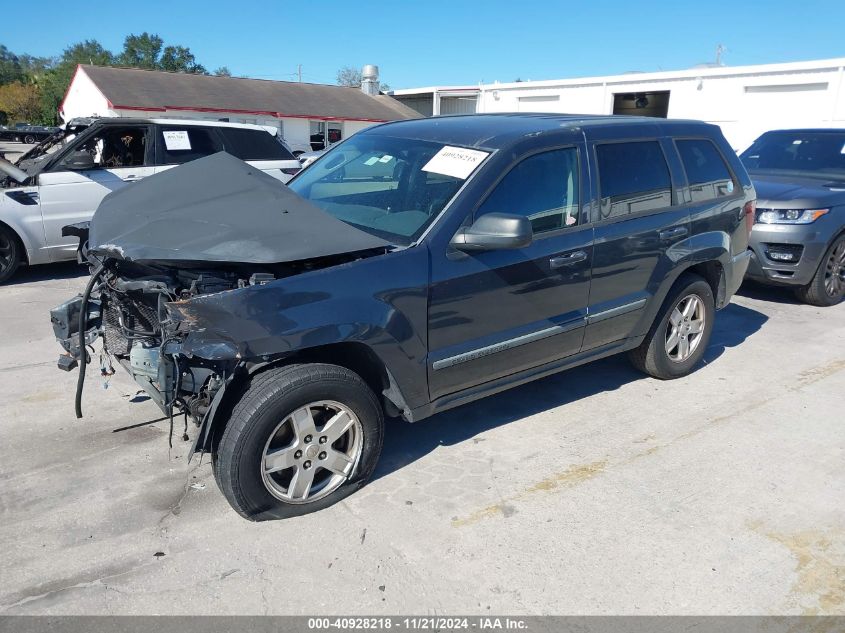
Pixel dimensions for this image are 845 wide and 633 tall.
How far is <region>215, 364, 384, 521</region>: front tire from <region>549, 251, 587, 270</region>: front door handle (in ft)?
4.42

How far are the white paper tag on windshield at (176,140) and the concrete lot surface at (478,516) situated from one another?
398 centimetres

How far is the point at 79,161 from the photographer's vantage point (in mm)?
7320

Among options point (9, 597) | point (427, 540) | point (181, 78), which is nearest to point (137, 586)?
point (9, 597)

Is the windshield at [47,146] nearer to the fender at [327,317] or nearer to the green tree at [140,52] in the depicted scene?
the fender at [327,317]

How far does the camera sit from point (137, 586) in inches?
108

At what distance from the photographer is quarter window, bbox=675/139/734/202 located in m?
4.77

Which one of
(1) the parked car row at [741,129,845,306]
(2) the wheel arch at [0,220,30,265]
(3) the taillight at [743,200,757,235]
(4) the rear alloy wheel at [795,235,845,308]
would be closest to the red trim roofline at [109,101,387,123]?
(2) the wheel arch at [0,220,30,265]

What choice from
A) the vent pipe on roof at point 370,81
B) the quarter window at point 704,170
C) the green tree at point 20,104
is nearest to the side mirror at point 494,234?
the quarter window at point 704,170

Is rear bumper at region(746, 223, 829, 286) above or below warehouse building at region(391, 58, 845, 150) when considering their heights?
below

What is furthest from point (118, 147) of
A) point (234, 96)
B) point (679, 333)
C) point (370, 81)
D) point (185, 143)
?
point (370, 81)

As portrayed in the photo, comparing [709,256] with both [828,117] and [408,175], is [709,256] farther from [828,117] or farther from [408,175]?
[828,117]

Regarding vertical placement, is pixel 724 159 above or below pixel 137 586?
above

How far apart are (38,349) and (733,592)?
527 cm

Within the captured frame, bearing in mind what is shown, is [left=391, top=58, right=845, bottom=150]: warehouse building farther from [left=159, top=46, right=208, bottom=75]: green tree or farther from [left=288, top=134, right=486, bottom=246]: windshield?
[left=159, top=46, right=208, bottom=75]: green tree
